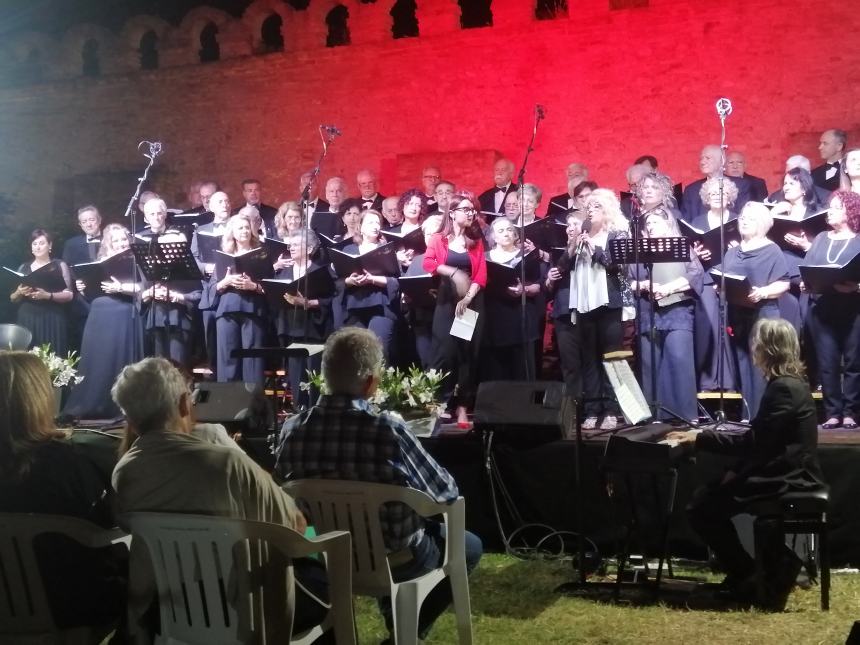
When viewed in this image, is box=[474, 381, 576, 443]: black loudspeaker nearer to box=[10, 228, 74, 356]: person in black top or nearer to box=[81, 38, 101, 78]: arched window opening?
box=[10, 228, 74, 356]: person in black top

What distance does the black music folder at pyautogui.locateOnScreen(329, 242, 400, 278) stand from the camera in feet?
24.2

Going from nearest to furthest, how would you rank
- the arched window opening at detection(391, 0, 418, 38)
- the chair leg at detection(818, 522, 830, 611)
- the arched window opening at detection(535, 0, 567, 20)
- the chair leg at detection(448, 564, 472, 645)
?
the chair leg at detection(448, 564, 472, 645), the chair leg at detection(818, 522, 830, 611), the arched window opening at detection(535, 0, 567, 20), the arched window opening at detection(391, 0, 418, 38)

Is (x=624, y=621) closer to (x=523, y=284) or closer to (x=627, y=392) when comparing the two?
(x=627, y=392)

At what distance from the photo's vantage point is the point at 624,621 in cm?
411

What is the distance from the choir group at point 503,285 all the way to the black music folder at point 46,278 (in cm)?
2

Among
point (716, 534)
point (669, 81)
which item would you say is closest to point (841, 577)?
point (716, 534)

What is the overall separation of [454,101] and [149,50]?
202 inches

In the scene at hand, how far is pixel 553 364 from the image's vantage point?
8508 millimetres

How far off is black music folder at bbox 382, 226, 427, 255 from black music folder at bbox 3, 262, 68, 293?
9.26 feet

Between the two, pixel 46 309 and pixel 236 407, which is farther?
pixel 46 309

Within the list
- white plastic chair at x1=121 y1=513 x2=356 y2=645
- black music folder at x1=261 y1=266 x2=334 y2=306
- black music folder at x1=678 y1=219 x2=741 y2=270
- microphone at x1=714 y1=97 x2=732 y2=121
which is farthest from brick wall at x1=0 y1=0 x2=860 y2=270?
white plastic chair at x1=121 y1=513 x2=356 y2=645

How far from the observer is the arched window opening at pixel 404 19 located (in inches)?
502

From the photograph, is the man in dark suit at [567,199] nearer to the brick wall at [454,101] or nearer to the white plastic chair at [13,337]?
the brick wall at [454,101]

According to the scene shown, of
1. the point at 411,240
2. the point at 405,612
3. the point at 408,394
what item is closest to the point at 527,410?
the point at 408,394
